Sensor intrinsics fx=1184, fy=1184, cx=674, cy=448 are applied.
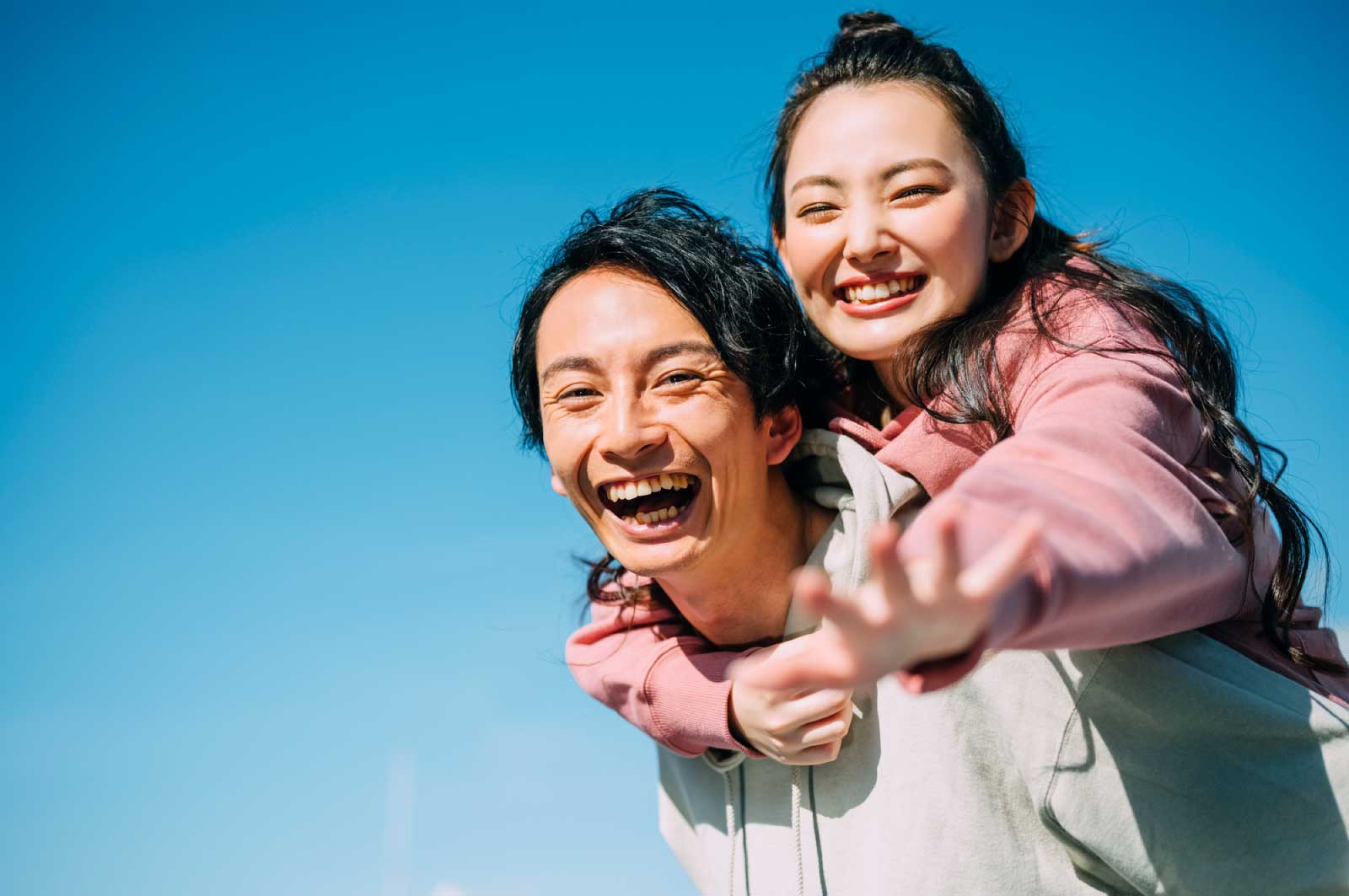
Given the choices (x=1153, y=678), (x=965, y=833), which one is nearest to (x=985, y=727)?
(x=965, y=833)

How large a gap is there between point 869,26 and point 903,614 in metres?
2.79

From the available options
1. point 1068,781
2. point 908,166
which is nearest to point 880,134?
point 908,166

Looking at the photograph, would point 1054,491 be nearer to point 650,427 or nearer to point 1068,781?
point 1068,781

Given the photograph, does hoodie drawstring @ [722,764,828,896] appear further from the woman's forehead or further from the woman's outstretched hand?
the woman's outstretched hand

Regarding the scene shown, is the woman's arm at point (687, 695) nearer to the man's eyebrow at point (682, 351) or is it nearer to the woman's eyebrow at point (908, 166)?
the man's eyebrow at point (682, 351)

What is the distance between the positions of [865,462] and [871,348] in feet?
1.03

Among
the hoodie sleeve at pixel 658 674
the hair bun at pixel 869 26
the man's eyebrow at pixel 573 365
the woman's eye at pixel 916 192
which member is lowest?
the hoodie sleeve at pixel 658 674

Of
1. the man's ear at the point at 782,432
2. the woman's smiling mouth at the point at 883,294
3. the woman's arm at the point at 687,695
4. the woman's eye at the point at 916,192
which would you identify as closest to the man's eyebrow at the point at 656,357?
the man's ear at the point at 782,432

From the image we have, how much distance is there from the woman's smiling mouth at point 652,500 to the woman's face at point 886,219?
62cm

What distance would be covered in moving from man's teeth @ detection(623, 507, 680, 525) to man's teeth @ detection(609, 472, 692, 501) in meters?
0.07

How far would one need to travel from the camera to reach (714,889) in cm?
384

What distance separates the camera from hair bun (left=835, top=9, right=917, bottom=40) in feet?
11.8

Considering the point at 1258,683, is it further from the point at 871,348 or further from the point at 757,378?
the point at 757,378

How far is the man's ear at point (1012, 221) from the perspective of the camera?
3453mm
